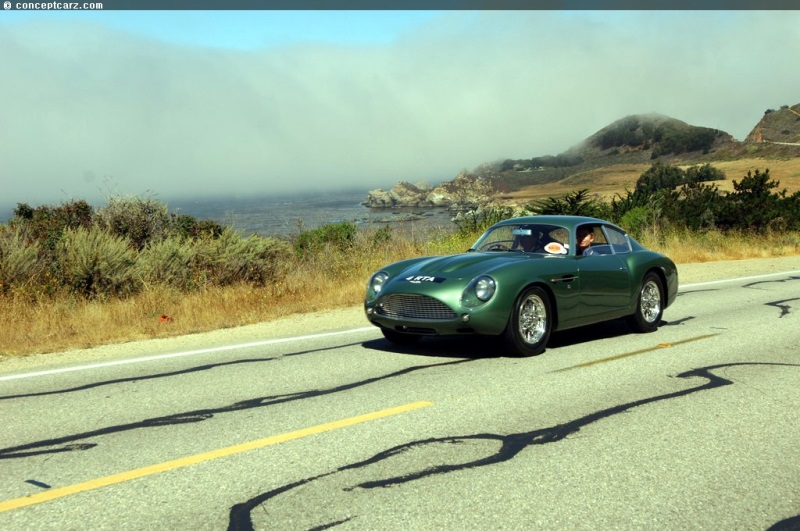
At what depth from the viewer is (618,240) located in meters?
10.3

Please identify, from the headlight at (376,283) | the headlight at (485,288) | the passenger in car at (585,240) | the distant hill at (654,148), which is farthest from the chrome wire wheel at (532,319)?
the distant hill at (654,148)

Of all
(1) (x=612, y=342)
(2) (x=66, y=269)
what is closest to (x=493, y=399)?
(1) (x=612, y=342)

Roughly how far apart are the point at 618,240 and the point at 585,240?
0.79m

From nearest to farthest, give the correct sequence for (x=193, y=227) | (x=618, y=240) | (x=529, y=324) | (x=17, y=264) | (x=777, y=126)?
(x=529, y=324), (x=618, y=240), (x=17, y=264), (x=193, y=227), (x=777, y=126)

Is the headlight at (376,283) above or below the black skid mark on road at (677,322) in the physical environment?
above

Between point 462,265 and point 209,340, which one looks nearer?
point 462,265

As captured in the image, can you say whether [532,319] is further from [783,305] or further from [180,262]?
[180,262]

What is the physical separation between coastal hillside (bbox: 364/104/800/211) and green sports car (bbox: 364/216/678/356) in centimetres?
3305

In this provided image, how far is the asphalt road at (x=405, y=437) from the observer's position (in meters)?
4.25

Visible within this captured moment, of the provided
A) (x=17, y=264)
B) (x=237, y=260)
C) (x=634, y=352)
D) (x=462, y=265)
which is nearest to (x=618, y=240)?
(x=634, y=352)

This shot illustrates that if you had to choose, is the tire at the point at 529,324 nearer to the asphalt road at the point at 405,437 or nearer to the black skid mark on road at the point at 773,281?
the asphalt road at the point at 405,437

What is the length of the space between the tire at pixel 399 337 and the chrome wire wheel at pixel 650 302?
2.97 metres

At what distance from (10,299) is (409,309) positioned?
22.3ft

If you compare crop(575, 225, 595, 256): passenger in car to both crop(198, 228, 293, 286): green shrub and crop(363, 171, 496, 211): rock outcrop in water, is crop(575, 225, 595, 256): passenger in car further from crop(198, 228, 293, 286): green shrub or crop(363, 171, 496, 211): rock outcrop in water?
crop(363, 171, 496, 211): rock outcrop in water
